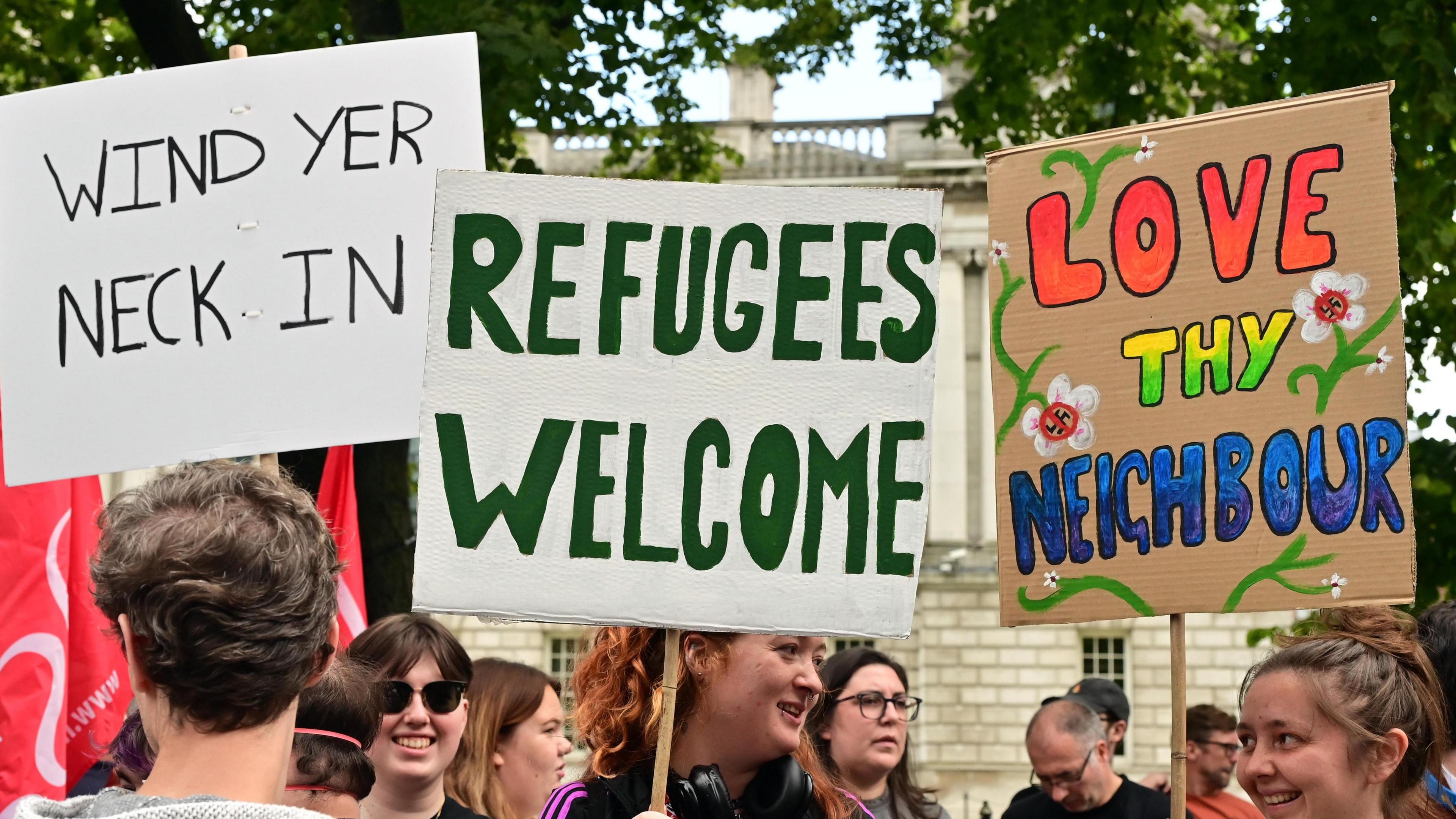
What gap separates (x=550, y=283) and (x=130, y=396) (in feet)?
4.27

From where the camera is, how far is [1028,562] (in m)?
3.56

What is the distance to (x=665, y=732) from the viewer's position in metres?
3.02

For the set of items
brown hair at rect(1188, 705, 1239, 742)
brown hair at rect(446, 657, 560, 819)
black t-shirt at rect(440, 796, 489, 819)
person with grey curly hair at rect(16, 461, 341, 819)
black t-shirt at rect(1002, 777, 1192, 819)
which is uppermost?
person with grey curly hair at rect(16, 461, 341, 819)

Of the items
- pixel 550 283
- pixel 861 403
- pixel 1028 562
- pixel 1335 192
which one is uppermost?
pixel 1335 192

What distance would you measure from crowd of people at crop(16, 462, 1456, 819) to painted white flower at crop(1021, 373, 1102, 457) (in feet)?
1.96

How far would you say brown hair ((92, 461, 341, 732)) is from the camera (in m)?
2.05

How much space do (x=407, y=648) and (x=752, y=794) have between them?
130cm

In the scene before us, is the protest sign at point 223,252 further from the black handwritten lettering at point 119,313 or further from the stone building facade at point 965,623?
the stone building facade at point 965,623

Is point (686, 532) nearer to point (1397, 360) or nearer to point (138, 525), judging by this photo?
point (138, 525)

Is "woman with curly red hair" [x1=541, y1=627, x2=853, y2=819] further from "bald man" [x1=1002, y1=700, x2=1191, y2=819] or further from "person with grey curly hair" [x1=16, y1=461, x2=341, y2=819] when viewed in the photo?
"bald man" [x1=1002, y1=700, x2=1191, y2=819]

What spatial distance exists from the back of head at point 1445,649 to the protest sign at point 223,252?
7.37ft

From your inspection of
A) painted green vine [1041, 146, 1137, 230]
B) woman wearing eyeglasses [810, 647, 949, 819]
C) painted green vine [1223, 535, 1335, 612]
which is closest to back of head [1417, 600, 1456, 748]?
painted green vine [1223, 535, 1335, 612]

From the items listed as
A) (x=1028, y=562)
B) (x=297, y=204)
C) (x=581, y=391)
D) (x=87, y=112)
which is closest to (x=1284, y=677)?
(x=1028, y=562)

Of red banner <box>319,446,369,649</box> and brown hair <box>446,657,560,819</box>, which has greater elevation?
red banner <box>319,446,369,649</box>
